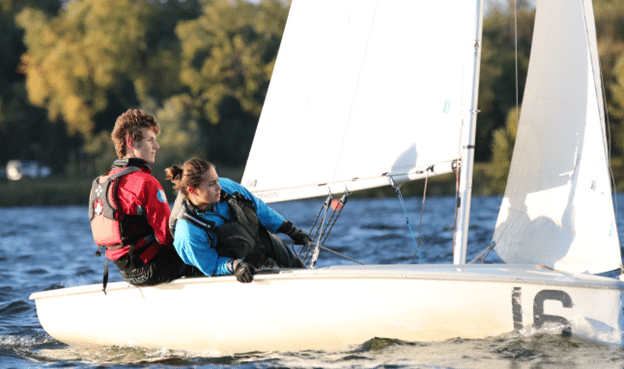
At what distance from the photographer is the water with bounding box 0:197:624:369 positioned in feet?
12.0

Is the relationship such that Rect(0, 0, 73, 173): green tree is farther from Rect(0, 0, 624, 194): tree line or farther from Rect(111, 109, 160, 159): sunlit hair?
Rect(111, 109, 160, 159): sunlit hair

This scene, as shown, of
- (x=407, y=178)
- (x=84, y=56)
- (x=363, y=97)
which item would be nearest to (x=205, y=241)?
(x=407, y=178)

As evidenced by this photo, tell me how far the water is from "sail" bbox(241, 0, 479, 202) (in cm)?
108

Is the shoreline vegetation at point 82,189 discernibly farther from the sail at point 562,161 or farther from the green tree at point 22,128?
the sail at point 562,161

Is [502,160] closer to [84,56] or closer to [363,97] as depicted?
[84,56]

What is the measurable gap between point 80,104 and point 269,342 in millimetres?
24934

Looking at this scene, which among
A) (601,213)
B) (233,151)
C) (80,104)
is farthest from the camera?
(233,151)

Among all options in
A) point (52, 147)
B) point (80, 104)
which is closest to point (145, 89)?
point (80, 104)

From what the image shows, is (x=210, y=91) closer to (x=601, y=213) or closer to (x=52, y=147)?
(x=52, y=147)

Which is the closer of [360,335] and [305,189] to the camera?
[360,335]

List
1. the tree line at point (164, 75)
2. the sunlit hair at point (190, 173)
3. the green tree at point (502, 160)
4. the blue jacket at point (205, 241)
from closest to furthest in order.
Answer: the sunlit hair at point (190, 173) → the blue jacket at point (205, 241) → the green tree at point (502, 160) → the tree line at point (164, 75)

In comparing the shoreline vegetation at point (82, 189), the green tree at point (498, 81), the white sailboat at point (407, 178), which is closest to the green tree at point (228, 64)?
the shoreline vegetation at point (82, 189)

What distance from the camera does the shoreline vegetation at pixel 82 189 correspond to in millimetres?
20891

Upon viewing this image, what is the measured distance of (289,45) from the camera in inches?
192
